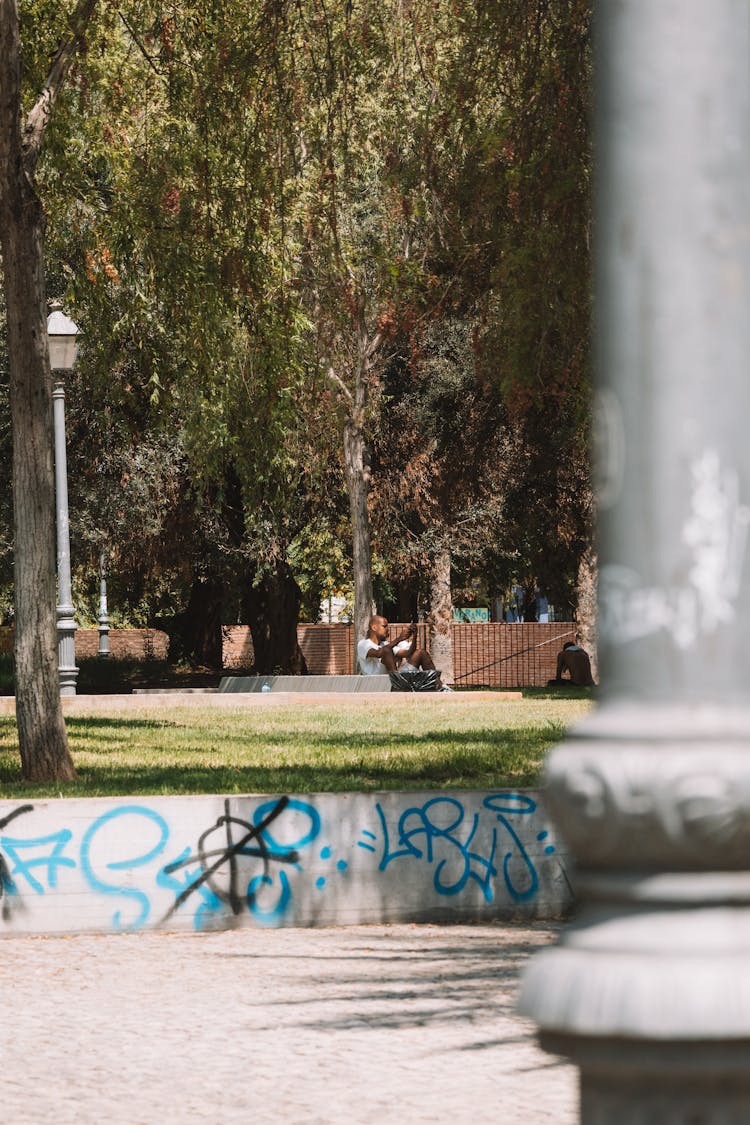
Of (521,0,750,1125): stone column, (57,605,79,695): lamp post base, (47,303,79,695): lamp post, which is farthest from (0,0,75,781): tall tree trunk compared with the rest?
(521,0,750,1125): stone column

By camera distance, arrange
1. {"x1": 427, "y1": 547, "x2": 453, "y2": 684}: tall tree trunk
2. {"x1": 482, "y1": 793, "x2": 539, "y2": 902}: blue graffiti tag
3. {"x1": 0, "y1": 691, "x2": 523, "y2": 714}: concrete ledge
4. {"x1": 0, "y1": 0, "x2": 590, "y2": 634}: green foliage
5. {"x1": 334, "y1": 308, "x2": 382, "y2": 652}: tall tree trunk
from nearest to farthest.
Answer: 1. {"x1": 482, "y1": 793, "x2": 539, "y2": 902}: blue graffiti tag
2. {"x1": 0, "y1": 0, "x2": 590, "y2": 634}: green foliage
3. {"x1": 0, "y1": 691, "x2": 523, "y2": 714}: concrete ledge
4. {"x1": 334, "y1": 308, "x2": 382, "y2": 652}: tall tree trunk
5. {"x1": 427, "y1": 547, "x2": 453, "y2": 684}: tall tree trunk

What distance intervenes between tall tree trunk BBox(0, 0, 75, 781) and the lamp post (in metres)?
5.13

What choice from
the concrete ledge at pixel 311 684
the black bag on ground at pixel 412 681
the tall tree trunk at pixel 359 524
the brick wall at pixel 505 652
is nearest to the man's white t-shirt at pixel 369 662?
the black bag on ground at pixel 412 681

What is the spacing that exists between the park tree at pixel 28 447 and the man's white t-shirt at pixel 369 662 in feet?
43.3

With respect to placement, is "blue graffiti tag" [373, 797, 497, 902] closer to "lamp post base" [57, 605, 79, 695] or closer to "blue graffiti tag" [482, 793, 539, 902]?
"blue graffiti tag" [482, 793, 539, 902]

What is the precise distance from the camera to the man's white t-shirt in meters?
26.4

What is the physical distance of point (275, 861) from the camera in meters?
9.80

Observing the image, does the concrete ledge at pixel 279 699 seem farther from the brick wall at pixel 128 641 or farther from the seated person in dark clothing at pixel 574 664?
the brick wall at pixel 128 641

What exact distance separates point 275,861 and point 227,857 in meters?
0.27

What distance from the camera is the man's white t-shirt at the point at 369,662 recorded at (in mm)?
26422

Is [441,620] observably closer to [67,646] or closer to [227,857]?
[67,646]

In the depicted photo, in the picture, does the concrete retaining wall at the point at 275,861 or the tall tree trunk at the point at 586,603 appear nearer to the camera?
the concrete retaining wall at the point at 275,861

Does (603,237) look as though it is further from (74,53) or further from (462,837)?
(74,53)

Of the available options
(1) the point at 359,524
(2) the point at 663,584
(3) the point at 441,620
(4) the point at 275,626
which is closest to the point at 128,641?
(4) the point at 275,626
